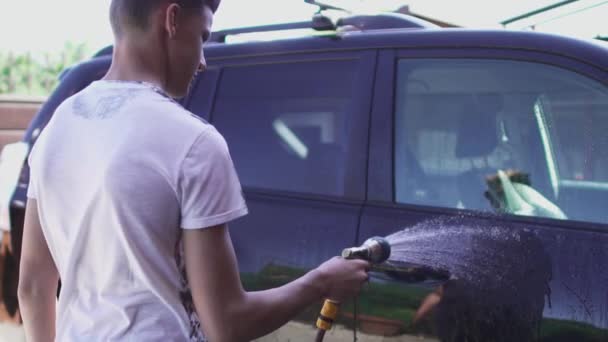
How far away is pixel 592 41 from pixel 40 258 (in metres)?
1.89

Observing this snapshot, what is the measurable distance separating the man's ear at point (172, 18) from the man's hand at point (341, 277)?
0.56 meters

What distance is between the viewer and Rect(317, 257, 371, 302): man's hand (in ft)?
5.62

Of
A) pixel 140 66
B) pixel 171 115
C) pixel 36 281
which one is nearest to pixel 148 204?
pixel 171 115

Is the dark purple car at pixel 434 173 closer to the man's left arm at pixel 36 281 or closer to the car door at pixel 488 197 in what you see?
the car door at pixel 488 197

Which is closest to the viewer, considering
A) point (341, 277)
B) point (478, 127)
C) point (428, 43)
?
point (341, 277)

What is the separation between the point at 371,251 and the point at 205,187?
1.84 feet

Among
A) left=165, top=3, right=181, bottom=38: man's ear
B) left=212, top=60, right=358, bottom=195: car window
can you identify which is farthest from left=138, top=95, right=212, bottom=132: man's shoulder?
left=212, top=60, right=358, bottom=195: car window

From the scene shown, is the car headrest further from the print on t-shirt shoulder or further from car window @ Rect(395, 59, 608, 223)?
the print on t-shirt shoulder

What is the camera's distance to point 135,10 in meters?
1.60

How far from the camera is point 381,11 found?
11.9 ft

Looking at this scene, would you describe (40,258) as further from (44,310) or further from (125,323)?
(125,323)

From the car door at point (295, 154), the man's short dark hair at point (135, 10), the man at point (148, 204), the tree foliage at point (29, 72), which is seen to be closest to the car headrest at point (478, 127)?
the car door at point (295, 154)

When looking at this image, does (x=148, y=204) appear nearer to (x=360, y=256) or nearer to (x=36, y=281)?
(x=36, y=281)

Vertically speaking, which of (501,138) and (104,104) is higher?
(104,104)
